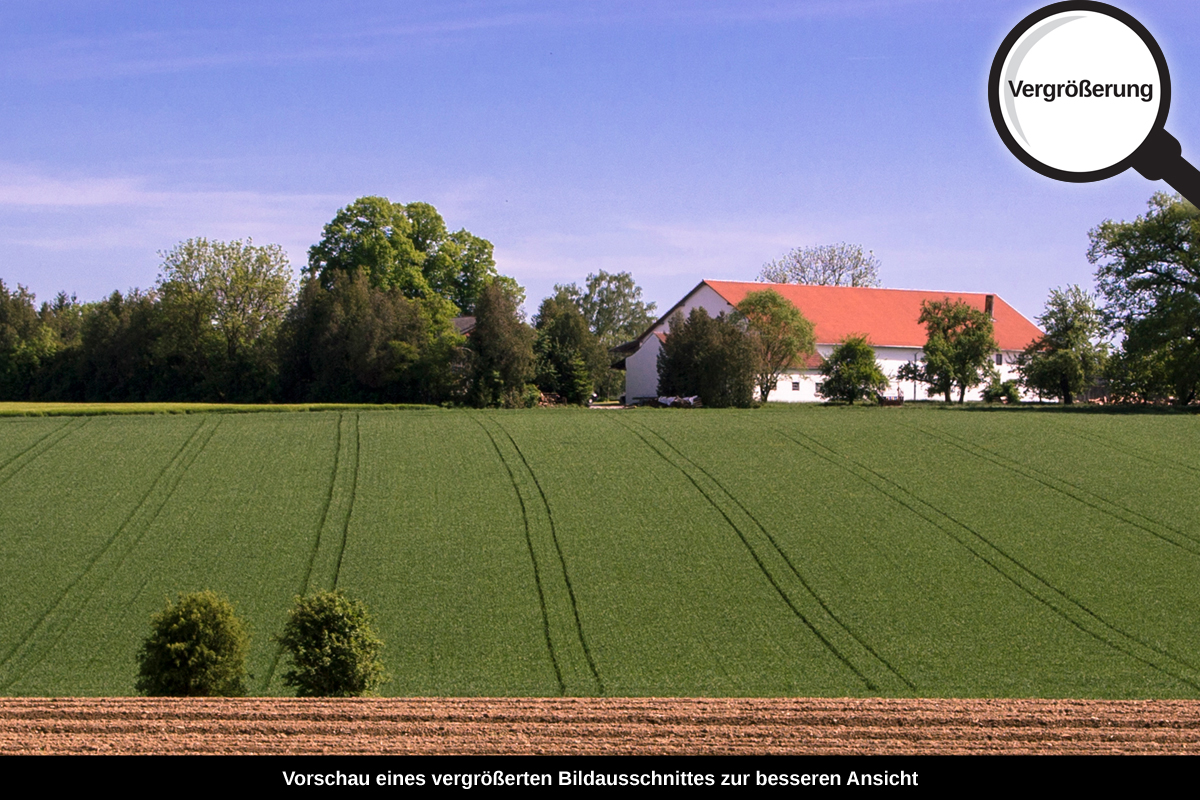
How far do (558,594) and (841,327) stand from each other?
57.5m

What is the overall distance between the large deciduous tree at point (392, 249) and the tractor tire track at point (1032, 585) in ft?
151

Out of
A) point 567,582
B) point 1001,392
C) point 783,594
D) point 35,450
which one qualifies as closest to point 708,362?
point 1001,392

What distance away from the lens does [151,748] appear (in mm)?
8086

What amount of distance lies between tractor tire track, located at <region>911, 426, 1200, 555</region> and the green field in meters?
0.12

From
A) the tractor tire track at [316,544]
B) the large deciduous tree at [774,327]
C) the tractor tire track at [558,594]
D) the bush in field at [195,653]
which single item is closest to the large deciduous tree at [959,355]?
the large deciduous tree at [774,327]

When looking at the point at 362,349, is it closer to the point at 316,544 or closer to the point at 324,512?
the point at 324,512

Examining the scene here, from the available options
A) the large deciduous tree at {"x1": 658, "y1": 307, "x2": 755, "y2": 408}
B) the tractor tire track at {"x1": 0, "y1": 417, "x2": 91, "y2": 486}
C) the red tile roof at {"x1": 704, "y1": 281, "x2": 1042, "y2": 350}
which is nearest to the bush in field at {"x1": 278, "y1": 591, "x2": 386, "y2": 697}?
the tractor tire track at {"x1": 0, "y1": 417, "x2": 91, "y2": 486}

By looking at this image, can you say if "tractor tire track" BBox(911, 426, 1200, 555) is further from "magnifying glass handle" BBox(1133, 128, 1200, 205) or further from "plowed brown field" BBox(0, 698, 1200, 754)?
"magnifying glass handle" BBox(1133, 128, 1200, 205)

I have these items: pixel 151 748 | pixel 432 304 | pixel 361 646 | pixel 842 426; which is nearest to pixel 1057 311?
pixel 842 426

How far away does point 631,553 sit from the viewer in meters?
23.1

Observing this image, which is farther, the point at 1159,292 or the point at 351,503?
the point at 1159,292

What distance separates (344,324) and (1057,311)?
4132 cm

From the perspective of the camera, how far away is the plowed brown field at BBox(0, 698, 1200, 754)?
835 centimetres
